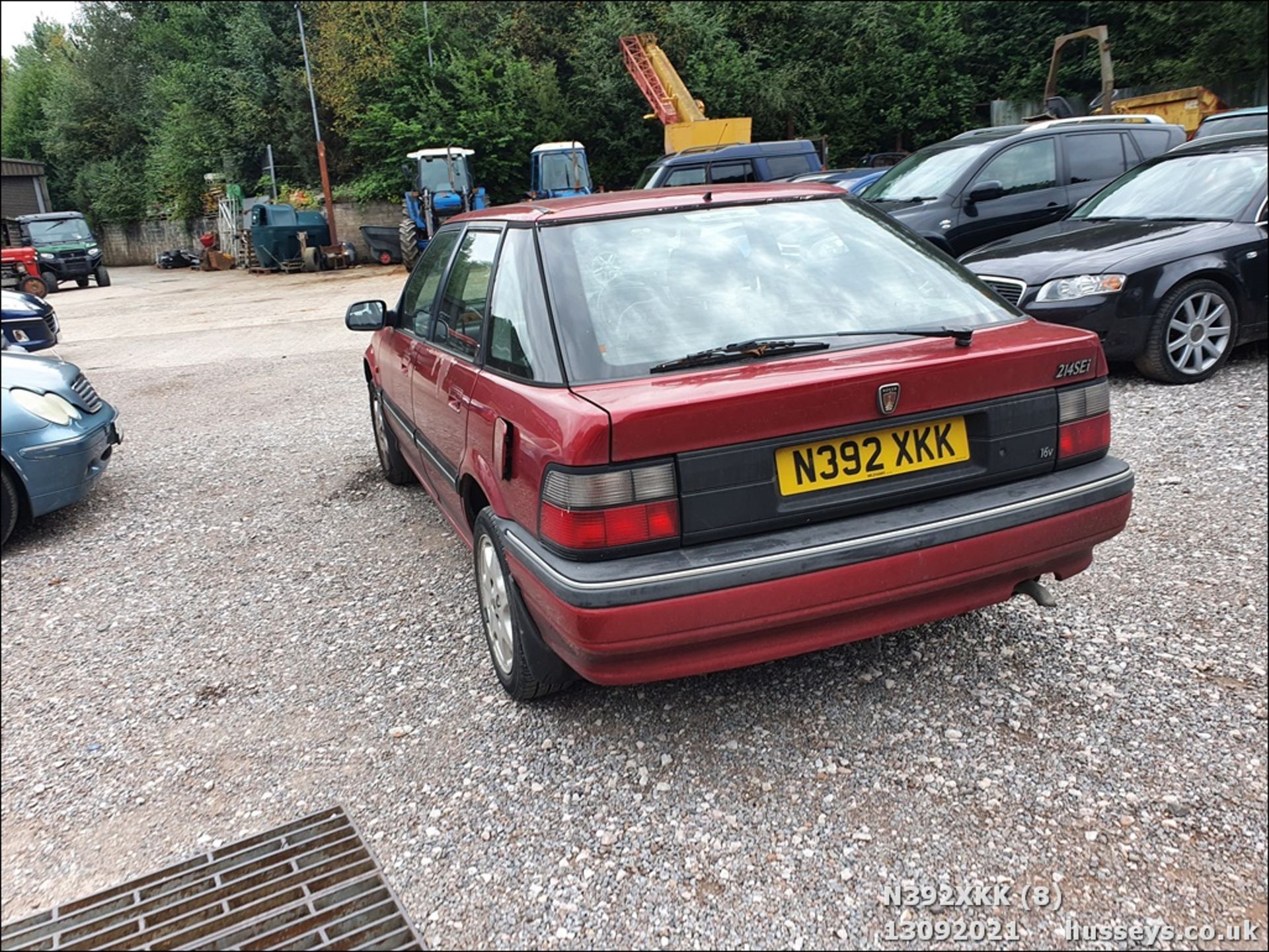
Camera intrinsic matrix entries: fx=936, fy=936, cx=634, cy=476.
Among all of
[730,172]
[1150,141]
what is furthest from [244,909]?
[730,172]

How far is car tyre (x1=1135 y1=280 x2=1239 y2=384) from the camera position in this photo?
17.4ft

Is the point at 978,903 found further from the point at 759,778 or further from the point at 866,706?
the point at 866,706

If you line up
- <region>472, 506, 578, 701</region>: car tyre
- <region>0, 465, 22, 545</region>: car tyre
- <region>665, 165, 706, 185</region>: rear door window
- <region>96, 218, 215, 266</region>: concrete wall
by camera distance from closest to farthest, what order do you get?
<region>0, 465, 22, 545</region>: car tyre, <region>472, 506, 578, 701</region>: car tyre, <region>665, 165, 706, 185</region>: rear door window, <region>96, 218, 215, 266</region>: concrete wall

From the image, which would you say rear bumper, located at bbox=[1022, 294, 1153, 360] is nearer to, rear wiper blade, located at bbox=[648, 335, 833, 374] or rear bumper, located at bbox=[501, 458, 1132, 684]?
rear bumper, located at bbox=[501, 458, 1132, 684]

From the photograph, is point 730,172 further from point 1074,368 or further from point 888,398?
point 888,398

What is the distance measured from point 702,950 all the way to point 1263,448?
3.23m

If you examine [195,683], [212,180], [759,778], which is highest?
[212,180]

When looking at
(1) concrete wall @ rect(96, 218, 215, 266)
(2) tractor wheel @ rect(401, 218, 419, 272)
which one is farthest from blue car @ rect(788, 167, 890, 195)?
(1) concrete wall @ rect(96, 218, 215, 266)

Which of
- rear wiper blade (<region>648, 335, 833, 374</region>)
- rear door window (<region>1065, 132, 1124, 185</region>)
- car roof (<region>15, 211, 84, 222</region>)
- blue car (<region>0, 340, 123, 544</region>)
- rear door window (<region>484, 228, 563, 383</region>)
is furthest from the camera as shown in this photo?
car roof (<region>15, 211, 84, 222</region>)

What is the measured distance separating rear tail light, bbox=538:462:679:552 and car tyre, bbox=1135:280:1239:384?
4355 mm

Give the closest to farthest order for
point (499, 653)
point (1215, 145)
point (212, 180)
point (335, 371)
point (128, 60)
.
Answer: point (499, 653) < point (1215, 145) < point (335, 371) < point (128, 60) < point (212, 180)

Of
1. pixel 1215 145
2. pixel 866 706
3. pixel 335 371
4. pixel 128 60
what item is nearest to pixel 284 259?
pixel 128 60

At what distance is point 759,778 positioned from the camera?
2338mm

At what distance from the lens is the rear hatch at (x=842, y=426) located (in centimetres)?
217
